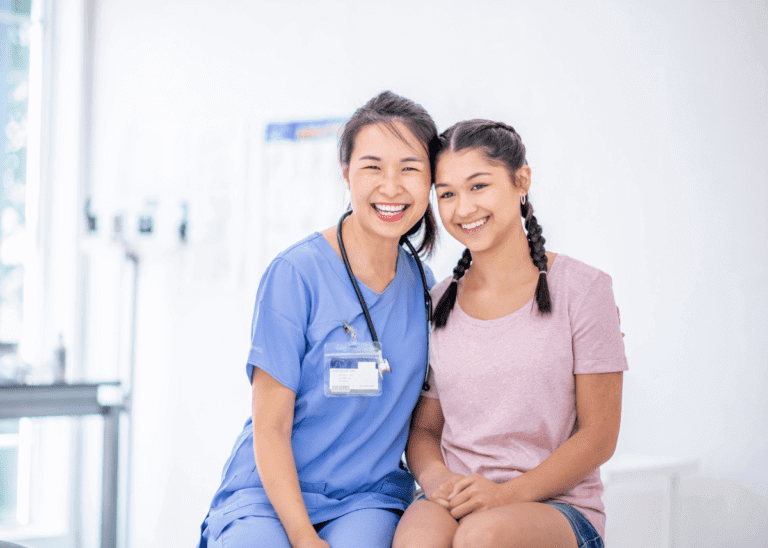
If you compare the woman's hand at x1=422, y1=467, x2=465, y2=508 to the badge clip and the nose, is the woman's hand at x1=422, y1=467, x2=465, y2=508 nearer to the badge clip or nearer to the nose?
the badge clip

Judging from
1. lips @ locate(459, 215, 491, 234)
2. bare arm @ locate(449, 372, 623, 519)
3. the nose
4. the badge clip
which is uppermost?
the nose

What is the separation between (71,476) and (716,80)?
273 cm

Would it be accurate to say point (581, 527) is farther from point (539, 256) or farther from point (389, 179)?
point (389, 179)

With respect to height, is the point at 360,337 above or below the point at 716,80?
below

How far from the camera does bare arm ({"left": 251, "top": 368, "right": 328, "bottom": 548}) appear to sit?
1125 mm

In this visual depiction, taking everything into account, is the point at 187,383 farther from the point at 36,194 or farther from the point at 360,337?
the point at 360,337

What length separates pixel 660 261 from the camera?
73.9 inches

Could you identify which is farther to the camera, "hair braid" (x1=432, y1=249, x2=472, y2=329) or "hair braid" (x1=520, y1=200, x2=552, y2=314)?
"hair braid" (x1=432, y1=249, x2=472, y2=329)

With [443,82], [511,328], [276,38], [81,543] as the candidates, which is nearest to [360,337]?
[511,328]

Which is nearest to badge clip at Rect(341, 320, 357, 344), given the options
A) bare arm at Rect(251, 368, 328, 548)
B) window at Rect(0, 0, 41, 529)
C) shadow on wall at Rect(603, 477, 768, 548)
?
bare arm at Rect(251, 368, 328, 548)

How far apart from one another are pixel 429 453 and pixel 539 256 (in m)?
0.44

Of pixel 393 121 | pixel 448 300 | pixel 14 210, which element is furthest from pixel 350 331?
pixel 14 210

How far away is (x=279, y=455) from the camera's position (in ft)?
3.87

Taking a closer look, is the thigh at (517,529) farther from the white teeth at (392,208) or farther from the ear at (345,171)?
the ear at (345,171)
